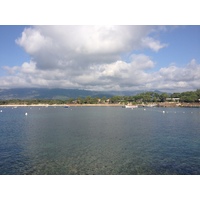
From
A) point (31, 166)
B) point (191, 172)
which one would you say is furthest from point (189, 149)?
point (31, 166)

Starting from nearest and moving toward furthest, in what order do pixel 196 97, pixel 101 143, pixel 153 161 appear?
1. pixel 153 161
2. pixel 101 143
3. pixel 196 97

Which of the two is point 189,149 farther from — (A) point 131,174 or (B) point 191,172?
(A) point 131,174

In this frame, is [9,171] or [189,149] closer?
[9,171]

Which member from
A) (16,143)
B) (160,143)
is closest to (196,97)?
(160,143)

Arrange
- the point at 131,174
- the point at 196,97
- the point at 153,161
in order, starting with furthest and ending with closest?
the point at 196,97, the point at 153,161, the point at 131,174

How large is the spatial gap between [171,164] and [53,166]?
43.2 feet

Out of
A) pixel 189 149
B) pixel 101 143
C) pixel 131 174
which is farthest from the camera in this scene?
pixel 101 143

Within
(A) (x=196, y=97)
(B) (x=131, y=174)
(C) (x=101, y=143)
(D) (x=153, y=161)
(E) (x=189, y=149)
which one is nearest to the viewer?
(B) (x=131, y=174)

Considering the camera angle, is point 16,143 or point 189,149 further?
point 16,143

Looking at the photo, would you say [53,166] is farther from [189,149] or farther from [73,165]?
[189,149]

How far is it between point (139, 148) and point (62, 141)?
13.3 meters

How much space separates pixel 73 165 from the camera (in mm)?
22562

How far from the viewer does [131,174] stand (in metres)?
20.2

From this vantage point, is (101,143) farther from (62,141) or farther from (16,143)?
(16,143)
